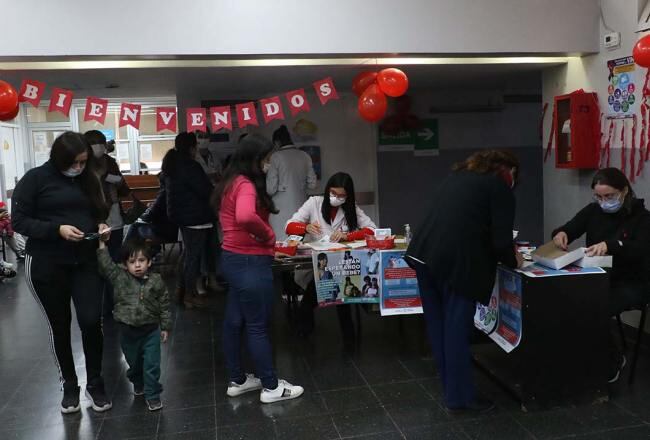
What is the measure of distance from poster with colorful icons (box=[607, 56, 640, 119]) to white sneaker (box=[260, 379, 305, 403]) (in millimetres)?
2909

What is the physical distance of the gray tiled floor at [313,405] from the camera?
276 centimetres

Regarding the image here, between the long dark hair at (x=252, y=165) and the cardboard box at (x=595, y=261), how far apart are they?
5.04 ft

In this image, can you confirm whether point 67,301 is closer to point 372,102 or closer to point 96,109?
point 96,109

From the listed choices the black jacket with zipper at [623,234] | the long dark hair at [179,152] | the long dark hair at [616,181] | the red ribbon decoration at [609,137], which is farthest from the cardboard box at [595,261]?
the long dark hair at [179,152]

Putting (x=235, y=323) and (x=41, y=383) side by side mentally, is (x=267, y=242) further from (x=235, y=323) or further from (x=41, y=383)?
(x=41, y=383)

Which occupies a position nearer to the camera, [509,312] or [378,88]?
[509,312]

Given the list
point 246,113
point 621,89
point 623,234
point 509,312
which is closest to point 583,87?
point 621,89

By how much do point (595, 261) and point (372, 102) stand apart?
234cm

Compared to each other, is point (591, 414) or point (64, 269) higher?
point (64, 269)

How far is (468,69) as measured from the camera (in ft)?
19.2

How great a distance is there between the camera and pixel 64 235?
2730mm

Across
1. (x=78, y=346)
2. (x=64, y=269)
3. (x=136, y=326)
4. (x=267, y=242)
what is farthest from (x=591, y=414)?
(x=78, y=346)

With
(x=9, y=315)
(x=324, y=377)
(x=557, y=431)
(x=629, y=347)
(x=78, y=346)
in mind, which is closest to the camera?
(x=557, y=431)

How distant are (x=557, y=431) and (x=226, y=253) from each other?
1741mm
